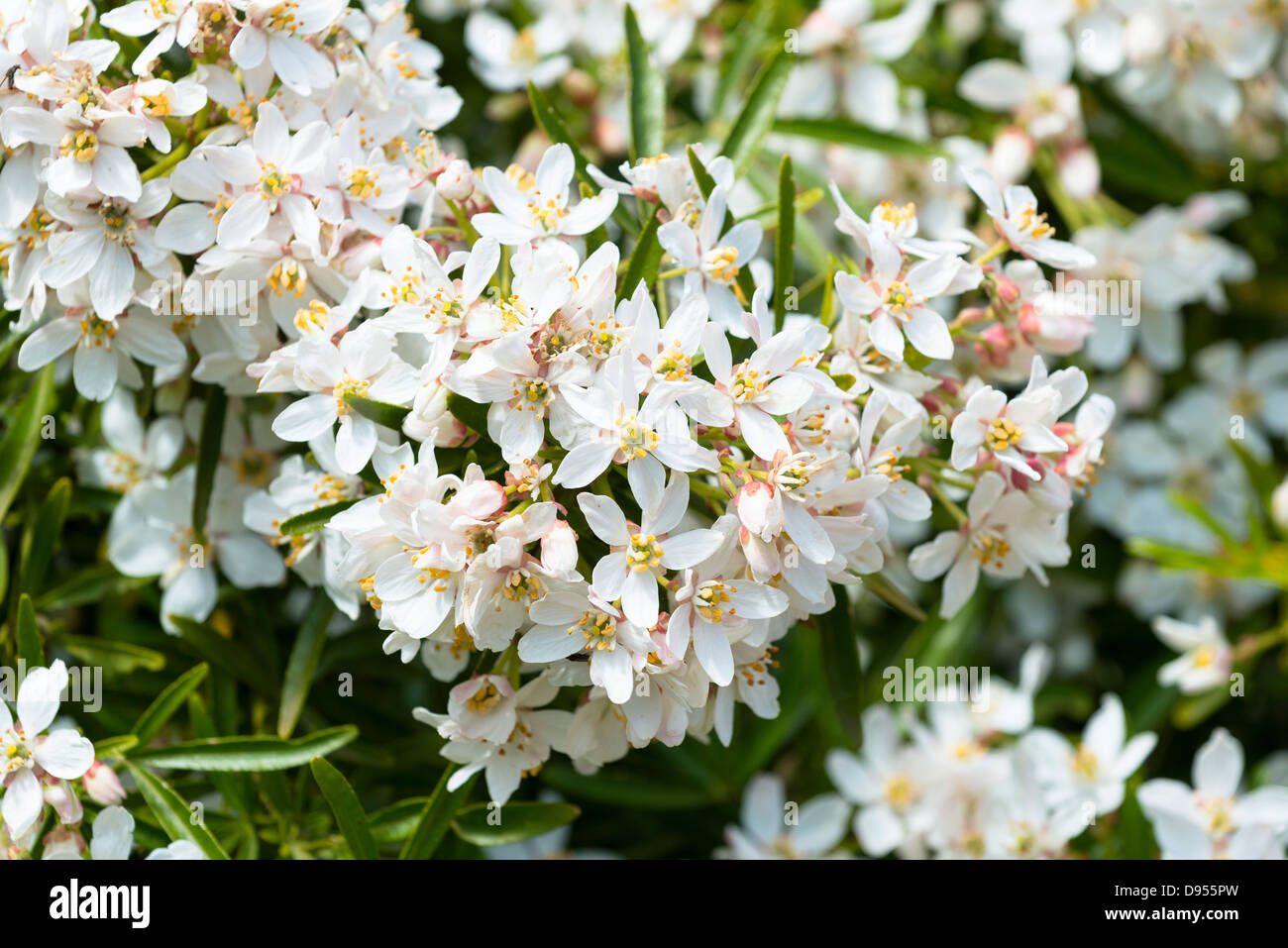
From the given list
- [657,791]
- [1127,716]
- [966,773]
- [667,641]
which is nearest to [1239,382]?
[1127,716]

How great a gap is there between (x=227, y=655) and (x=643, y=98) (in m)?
0.99

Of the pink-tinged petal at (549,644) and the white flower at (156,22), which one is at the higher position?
the white flower at (156,22)

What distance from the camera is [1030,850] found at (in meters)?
1.84

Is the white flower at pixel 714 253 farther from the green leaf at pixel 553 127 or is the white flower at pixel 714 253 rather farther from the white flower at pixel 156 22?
the white flower at pixel 156 22

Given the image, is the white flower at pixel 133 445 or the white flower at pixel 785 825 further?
the white flower at pixel 785 825

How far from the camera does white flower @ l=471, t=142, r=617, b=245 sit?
1396 millimetres

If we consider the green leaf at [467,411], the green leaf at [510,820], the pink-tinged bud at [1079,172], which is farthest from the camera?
the pink-tinged bud at [1079,172]

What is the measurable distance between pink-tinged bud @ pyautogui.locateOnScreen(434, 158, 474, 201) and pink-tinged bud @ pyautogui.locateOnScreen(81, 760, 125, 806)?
78 cm

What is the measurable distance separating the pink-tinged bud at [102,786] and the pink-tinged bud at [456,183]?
A: 0.78m

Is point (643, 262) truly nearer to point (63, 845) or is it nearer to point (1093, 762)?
point (63, 845)

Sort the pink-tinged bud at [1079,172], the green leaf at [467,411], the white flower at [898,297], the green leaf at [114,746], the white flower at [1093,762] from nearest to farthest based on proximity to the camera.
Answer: the green leaf at [467,411]
the white flower at [898,297]
the green leaf at [114,746]
the white flower at [1093,762]
the pink-tinged bud at [1079,172]

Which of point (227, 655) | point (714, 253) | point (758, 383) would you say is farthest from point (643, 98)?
point (227, 655)

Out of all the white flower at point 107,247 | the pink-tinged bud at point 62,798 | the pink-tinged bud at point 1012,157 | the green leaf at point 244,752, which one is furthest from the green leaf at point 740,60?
the pink-tinged bud at point 62,798

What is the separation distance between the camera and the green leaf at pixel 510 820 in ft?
5.24
